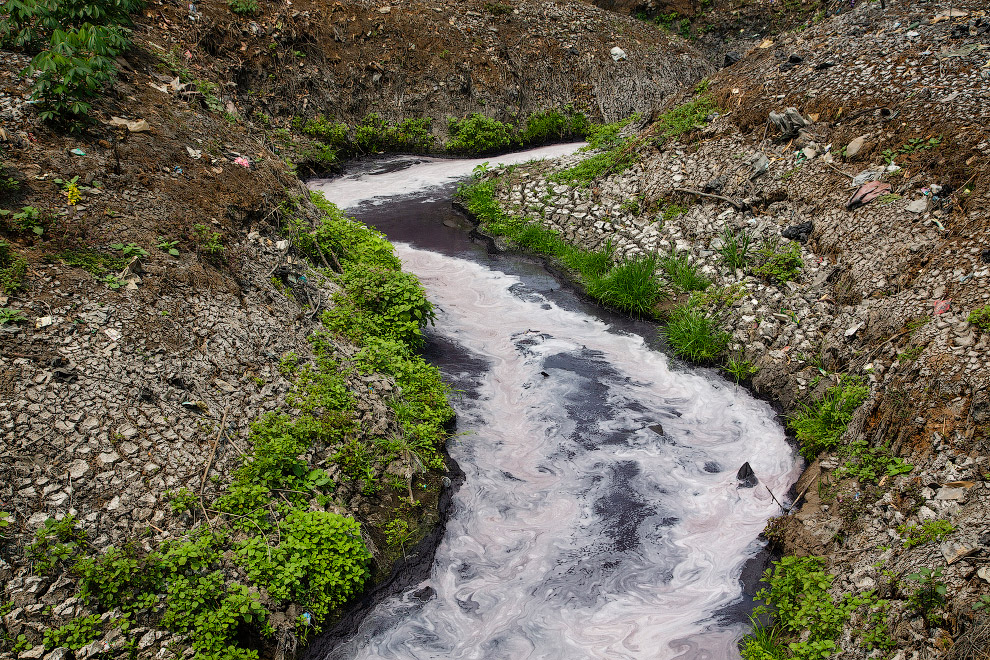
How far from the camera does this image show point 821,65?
1165cm

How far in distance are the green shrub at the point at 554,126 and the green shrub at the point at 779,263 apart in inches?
387

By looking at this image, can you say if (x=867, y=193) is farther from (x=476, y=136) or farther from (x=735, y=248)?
(x=476, y=136)

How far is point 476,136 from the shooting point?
17469 millimetres

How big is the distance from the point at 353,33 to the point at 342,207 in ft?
22.8

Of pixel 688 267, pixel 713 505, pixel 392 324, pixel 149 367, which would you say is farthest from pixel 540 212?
pixel 149 367

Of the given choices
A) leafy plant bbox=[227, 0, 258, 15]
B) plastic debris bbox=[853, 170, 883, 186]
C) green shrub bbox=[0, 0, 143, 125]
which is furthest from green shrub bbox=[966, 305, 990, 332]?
leafy plant bbox=[227, 0, 258, 15]

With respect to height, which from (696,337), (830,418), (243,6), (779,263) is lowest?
(830,418)

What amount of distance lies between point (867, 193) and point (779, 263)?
162 centimetres

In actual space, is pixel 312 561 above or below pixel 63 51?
below

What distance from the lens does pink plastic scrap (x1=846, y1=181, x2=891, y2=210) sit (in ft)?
30.5

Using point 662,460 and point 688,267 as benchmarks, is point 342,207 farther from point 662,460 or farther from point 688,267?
point 662,460

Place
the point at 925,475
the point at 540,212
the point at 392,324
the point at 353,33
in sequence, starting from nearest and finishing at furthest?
the point at 925,475, the point at 392,324, the point at 540,212, the point at 353,33

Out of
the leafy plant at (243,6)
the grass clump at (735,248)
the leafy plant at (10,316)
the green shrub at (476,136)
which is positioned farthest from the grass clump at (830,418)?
the leafy plant at (243,6)

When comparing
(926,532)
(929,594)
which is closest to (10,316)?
(929,594)
